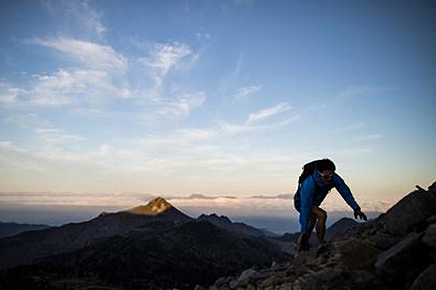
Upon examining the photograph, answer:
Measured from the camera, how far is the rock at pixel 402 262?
836cm

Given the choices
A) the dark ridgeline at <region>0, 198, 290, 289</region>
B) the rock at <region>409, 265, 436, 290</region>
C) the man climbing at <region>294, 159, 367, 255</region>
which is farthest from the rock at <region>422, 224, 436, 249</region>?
the dark ridgeline at <region>0, 198, 290, 289</region>

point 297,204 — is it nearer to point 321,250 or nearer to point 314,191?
point 314,191

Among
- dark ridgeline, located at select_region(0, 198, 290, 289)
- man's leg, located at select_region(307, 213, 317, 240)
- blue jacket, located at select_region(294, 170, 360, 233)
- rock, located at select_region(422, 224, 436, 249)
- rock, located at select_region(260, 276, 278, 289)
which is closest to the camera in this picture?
rock, located at select_region(422, 224, 436, 249)

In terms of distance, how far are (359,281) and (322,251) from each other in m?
2.50

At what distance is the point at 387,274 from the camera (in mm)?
8445

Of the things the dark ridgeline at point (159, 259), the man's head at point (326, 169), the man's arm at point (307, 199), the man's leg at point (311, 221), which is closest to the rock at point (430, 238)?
the man's head at point (326, 169)

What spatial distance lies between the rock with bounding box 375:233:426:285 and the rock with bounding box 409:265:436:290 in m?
1.03

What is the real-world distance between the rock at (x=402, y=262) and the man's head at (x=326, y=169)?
2906 mm

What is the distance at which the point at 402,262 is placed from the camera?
841 centimetres

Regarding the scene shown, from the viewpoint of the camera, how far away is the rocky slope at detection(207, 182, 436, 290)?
8.27 meters

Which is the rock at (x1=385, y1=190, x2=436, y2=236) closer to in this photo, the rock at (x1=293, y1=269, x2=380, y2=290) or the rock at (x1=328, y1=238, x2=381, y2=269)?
the rock at (x1=328, y1=238, x2=381, y2=269)

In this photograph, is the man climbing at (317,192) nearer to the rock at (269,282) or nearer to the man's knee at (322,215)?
the man's knee at (322,215)

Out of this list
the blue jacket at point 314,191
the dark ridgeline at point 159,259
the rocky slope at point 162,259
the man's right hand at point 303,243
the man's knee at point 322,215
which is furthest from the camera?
the rocky slope at point 162,259

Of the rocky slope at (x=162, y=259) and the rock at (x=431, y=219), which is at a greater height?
the rock at (x=431, y=219)
